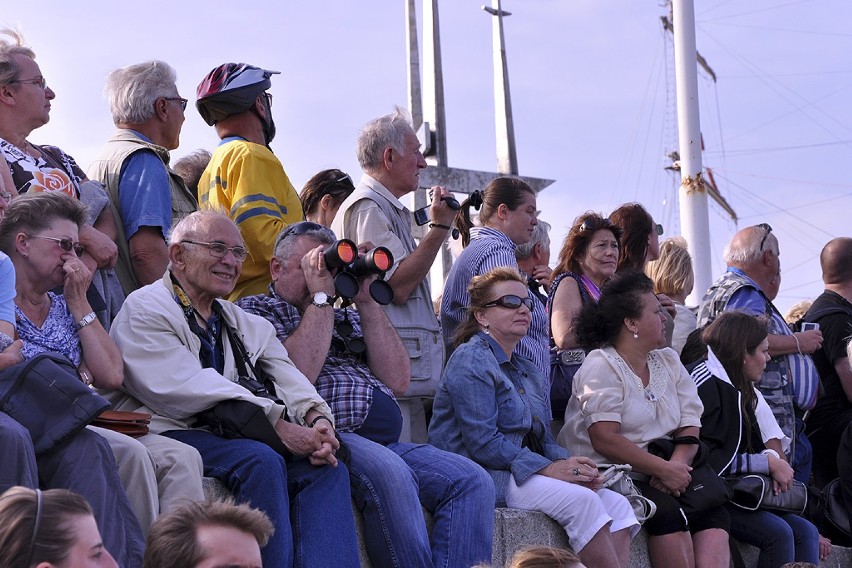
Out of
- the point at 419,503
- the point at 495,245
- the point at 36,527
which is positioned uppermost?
the point at 495,245

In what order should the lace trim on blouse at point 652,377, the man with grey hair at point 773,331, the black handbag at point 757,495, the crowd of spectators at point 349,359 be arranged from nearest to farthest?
the crowd of spectators at point 349,359, the lace trim on blouse at point 652,377, the black handbag at point 757,495, the man with grey hair at point 773,331

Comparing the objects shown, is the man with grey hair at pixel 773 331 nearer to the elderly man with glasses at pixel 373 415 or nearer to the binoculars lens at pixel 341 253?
the elderly man with glasses at pixel 373 415

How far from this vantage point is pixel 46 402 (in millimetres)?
3764

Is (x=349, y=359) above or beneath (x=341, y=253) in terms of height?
beneath

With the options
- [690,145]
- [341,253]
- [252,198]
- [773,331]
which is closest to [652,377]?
[773,331]

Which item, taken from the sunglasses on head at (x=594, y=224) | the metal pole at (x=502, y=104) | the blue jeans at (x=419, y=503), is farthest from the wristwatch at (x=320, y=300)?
the metal pole at (x=502, y=104)

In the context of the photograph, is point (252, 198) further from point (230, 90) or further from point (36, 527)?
point (36, 527)

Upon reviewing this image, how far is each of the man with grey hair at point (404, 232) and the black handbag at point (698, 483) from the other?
1158 mm

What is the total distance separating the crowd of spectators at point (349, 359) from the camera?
4.09 m

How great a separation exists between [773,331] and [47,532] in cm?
528

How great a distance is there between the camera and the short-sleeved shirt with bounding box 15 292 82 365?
4184mm

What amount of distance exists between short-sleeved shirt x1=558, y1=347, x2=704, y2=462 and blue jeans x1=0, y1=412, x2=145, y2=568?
266 cm

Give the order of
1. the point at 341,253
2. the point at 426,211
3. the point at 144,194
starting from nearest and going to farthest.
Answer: the point at 341,253
the point at 144,194
the point at 426,211

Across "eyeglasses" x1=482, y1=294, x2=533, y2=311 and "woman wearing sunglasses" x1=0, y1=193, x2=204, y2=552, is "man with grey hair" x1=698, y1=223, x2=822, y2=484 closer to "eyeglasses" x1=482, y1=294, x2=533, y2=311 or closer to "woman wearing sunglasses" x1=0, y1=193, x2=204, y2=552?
"eyeglasses" x1=482, y1=294, x2=533, y2=311
